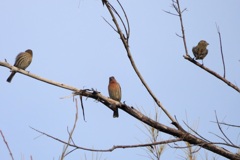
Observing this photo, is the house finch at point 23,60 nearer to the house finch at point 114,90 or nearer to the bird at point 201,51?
the house finch at point 114,90

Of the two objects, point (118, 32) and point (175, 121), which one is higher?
point (118, 32)

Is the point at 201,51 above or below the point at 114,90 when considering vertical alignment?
above

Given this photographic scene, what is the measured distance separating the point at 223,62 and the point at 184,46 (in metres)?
0.33

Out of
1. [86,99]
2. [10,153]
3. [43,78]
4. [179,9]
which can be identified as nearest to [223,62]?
[179,9]

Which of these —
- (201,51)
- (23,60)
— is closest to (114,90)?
(201,51)

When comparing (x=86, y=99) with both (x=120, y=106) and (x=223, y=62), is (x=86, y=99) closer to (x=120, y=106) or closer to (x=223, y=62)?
(x=120, y=106)

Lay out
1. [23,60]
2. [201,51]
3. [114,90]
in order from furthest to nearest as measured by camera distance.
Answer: [23,60] < [114,90] < [201,51]

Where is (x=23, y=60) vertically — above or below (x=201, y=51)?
below

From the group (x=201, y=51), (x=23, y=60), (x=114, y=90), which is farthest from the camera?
(x=23, y=60)

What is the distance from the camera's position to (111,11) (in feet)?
9.04

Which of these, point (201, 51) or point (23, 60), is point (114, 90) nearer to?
point (201, 51)

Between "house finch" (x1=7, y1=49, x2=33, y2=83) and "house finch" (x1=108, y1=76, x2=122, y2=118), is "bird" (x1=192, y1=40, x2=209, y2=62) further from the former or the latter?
"house finch" (x1=7, y1=49, x2=33, y2=83)

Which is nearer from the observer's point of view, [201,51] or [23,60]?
[201,51]

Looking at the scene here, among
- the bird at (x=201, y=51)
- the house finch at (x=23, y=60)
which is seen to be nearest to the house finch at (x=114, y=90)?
the bird at (x=201, y=51)
